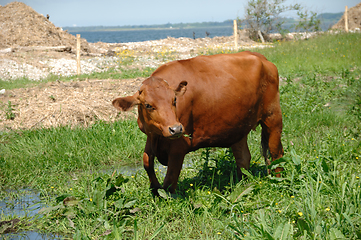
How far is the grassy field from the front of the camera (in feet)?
11.0

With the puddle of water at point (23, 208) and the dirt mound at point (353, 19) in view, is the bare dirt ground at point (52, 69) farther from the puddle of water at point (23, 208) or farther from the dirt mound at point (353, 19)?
the dirt mound at point (353, 19)

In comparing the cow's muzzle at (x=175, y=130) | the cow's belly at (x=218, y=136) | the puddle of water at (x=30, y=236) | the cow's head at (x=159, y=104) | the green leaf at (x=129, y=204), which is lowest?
the puddle of water at (x=30, y=236)

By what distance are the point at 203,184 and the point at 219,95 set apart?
138 cm

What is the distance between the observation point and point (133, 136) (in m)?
6.45

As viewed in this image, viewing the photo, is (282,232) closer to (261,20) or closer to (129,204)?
(129,204)

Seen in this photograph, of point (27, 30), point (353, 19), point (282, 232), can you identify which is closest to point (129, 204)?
point (282, 232)

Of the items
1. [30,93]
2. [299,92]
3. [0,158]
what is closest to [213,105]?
[0,158]

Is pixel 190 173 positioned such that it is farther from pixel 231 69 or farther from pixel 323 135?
pixel 323 135

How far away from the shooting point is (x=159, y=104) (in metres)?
3.42

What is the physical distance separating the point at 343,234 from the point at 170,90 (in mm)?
2129

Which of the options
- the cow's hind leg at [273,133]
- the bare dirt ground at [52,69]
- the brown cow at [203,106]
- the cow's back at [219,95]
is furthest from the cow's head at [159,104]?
A: the bare dirt ground at [52,69]

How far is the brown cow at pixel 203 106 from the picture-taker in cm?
352

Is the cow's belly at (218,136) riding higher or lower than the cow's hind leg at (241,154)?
higher

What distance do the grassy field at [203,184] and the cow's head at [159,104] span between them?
35.6 inches
